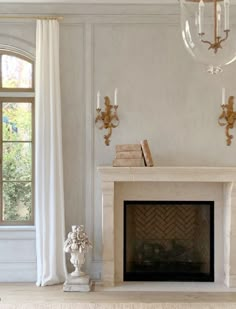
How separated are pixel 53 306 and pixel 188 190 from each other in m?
1.83

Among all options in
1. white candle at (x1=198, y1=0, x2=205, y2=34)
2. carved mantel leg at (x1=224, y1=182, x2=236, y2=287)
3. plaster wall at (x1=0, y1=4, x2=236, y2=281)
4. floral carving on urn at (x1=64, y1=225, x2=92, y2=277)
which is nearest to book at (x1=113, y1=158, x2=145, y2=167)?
plaster wall at (x1=0, y1=4, x2=236, y2=281)

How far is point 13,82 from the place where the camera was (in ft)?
17.2

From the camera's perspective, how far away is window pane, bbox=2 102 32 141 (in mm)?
5250

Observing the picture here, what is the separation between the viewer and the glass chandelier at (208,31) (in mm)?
2195

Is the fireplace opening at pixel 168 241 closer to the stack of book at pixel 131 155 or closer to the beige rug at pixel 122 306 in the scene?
the stack of book at pixel 131 155

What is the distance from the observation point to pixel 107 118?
5.00 meters

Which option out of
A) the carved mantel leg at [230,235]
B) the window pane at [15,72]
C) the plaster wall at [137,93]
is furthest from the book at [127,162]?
the window pane at [15,72]

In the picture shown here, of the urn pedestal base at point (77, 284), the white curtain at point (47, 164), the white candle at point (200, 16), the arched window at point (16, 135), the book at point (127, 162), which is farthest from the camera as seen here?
the arched window at point (16, 135)

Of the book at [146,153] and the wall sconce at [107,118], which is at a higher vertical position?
the wall sconce at [107,118]

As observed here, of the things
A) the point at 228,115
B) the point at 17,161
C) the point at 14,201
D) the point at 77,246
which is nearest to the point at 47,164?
the point at 17,161

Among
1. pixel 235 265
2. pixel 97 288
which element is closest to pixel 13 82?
pixel 97 288

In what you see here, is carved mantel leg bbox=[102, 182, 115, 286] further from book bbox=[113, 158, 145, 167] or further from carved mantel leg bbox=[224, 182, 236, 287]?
carved mantel leg bbox=[224, 182, 236, 287]

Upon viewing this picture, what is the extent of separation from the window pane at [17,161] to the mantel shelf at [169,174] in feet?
3.10

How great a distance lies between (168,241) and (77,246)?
3.49 ft
